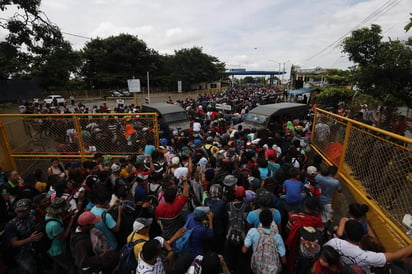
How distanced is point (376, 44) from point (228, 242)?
8.02m

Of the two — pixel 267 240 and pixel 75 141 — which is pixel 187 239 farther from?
pixel 75 141

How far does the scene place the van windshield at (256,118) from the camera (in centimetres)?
886

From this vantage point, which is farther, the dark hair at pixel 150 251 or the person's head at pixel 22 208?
the person's head at pixel 22 208

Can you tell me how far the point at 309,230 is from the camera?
2.35m

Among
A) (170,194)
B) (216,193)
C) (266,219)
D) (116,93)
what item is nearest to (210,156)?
(216,193)

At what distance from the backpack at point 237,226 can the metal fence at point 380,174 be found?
6.43ft

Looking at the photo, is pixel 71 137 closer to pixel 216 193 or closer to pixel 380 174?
pixel 216 193

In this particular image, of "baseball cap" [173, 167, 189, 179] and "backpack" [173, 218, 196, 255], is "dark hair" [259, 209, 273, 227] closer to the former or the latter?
"backpack" [173, 218, 196, 255]

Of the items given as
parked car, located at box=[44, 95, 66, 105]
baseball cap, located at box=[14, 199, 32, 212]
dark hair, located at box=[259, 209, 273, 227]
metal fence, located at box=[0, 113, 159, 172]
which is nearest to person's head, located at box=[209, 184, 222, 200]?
dark hair, located at box=[259, 209, 273, 227]

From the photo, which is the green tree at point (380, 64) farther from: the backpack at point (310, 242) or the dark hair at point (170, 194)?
the dark hair at point (170, 194)

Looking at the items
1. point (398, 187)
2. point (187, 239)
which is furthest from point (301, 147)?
point (187, 239)

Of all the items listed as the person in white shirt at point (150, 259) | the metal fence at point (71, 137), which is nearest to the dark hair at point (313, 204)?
the person in white shirt at point (150, 259)

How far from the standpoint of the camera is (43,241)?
257cm

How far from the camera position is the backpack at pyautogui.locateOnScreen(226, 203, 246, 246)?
101 inches
